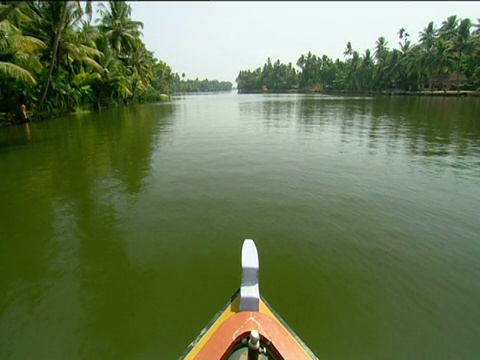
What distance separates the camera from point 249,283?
110 inches

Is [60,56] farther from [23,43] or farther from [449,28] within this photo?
[449,28]

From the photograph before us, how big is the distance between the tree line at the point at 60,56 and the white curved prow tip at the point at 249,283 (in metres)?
8.20

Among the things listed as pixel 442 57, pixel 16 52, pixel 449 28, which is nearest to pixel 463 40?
pixel 442 57

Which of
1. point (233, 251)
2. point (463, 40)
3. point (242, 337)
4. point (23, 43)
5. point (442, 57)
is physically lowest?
point (233, 251)

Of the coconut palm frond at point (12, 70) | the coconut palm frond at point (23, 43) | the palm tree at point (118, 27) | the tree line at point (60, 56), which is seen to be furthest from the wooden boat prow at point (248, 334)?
the palm tree at point (118, 27)

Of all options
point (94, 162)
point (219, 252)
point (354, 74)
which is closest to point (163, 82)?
point (354, 74)

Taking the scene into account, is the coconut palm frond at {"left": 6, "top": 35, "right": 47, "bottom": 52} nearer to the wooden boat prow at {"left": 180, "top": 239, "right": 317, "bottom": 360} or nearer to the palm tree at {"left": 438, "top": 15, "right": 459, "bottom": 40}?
the wooden boat prow at {"left": 180, "top": 239, "right": 317, "bottom": 360}

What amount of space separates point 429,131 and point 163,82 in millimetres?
61460

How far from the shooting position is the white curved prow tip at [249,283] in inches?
105

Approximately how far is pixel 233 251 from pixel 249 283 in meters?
1.96

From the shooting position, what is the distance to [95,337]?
10.4ft

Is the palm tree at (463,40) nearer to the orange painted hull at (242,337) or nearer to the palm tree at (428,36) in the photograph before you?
the palm tree at (428,36)

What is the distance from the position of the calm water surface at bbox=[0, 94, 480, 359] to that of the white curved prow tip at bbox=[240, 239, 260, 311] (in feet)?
3.24

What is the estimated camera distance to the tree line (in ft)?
49.2
